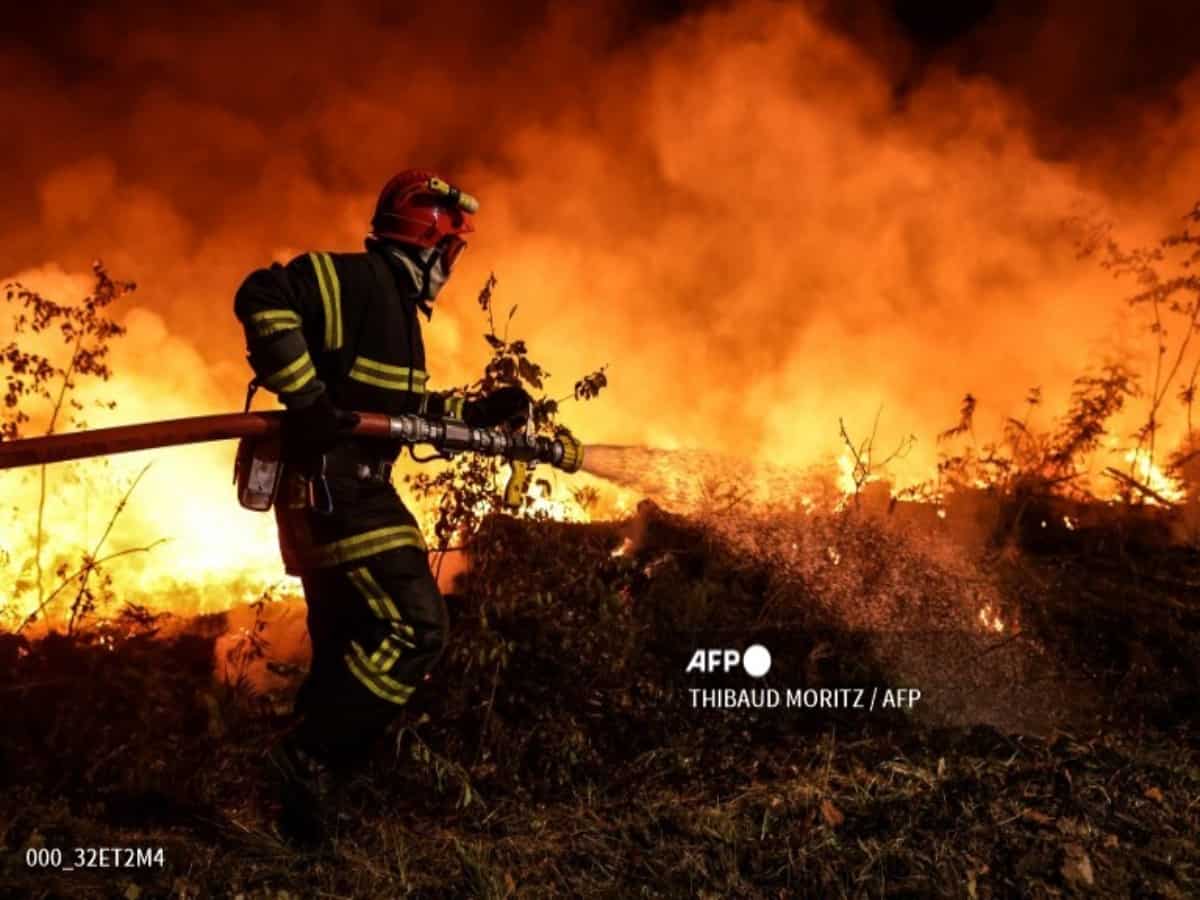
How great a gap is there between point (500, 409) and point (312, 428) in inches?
46.7

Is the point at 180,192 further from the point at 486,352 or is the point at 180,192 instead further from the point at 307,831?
the point at 307,831

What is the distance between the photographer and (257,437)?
11.2 feet

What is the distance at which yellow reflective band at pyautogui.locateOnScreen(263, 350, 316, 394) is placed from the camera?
3180mm

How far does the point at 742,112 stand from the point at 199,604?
8458 millimetres

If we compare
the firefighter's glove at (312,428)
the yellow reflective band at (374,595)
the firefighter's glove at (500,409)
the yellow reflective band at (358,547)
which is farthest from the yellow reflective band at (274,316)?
the firefighter's glove at (500,409)

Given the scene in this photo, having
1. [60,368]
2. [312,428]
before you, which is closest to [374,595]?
[312,428]

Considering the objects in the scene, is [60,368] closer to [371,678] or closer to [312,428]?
[312,428]

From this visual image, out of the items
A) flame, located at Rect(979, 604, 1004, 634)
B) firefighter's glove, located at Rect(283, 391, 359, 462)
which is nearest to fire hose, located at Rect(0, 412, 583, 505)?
firefighter's glove, located at Rect(283, 391, 359, 462)

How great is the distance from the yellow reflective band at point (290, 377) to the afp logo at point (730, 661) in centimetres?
277

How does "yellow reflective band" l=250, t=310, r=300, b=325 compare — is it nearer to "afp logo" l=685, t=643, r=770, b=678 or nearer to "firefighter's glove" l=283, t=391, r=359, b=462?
"firefighter's glove" l=283, t=391, r=359, b=462

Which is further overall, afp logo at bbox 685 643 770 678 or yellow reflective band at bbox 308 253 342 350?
afp logo at bbox 685 643 770 678

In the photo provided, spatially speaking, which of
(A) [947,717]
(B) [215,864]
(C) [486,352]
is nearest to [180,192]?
(C) [486,352]

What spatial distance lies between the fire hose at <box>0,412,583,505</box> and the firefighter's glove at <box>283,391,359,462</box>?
0.33ft

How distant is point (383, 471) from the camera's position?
12.1ft
